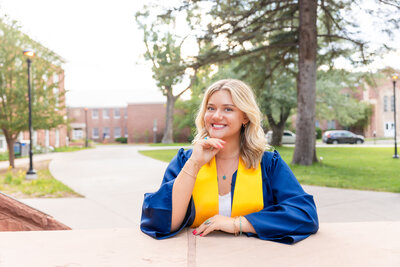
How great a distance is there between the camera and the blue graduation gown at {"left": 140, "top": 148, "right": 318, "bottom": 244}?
1562mm

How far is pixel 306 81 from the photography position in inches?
425

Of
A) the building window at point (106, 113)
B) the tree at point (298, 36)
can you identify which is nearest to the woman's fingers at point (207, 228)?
the tree at point (298, 36)

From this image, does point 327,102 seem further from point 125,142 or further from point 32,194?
point 125,142

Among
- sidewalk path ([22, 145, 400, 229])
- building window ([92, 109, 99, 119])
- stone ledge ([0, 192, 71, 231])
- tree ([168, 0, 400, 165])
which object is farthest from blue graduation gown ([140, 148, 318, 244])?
building window ([92, 109, 99, 119])

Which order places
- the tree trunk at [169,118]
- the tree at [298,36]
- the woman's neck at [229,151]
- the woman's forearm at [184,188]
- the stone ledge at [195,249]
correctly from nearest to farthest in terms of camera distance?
the stone ledge at [195,249] < the woman's forearm at [184,188] < the woman's neck at [229,151] < the tree at [298,36] < the tree trunk at [169,118]

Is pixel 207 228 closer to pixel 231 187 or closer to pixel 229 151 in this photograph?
pixel 231 187

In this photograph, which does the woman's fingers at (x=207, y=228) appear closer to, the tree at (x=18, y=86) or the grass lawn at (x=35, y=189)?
the grass lawn at (x=35, y=189)

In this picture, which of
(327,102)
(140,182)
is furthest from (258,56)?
(327,102)

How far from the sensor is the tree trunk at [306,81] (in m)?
10.7

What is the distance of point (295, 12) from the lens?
11.6 meters

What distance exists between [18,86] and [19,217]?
10.7m

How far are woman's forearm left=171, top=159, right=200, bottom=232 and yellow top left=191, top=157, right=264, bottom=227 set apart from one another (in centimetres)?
14

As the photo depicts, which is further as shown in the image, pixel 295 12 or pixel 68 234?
pixel 295 12

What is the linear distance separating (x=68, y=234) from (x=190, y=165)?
672 millimetres
